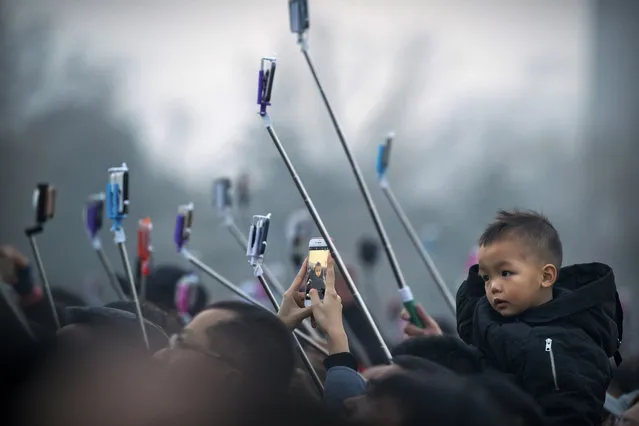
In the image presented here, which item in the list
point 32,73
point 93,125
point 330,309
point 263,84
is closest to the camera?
point 330,309

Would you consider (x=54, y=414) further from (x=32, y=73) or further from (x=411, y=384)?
(x=32, y=73)

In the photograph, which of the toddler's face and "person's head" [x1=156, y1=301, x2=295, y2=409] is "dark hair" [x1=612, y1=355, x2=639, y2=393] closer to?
the toddler's face

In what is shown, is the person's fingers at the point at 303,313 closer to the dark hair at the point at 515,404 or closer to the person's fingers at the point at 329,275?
the person's fingers at the point at 329,275

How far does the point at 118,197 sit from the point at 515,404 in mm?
1734

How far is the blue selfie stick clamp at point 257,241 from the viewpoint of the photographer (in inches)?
169

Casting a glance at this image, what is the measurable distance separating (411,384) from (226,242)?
752 inches

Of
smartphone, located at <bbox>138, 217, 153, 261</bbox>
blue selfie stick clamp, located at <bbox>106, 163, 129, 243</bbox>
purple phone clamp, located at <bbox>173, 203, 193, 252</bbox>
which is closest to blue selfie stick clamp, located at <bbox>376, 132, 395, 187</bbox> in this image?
purple phone clamp, located at <bbox>173, 203, 193, 252</bbox>

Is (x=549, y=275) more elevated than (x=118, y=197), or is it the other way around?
(x=118, y=197)

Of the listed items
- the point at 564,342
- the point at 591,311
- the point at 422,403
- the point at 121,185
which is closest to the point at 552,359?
the point at 564,342

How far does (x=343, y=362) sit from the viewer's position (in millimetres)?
3709

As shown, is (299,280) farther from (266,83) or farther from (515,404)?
(515,404)

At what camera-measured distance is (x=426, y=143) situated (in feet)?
90.1

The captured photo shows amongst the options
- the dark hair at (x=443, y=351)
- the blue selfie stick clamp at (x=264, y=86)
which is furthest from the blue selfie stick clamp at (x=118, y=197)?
the dark hair at (x=443, y=351)

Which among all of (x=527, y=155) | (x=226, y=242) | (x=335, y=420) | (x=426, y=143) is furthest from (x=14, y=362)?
(x=527, y=155)
